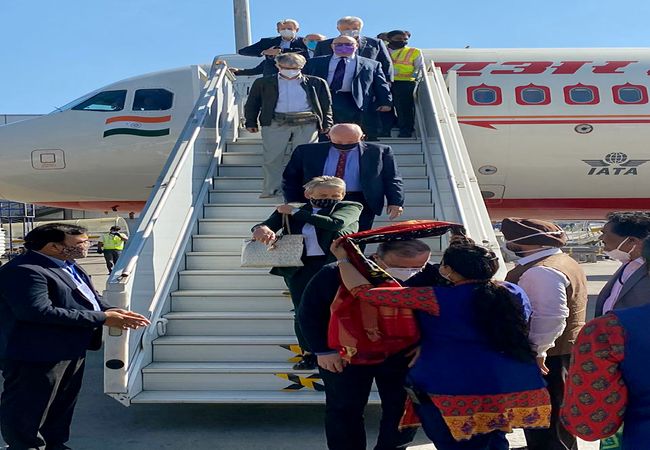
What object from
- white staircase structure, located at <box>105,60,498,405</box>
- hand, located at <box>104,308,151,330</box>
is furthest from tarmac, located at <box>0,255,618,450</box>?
hand, located at <box>104,308,151,330</box>

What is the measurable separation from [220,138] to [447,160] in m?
2.95

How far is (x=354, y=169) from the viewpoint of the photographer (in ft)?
15.8

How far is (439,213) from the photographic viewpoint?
612cm

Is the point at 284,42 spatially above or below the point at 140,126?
above

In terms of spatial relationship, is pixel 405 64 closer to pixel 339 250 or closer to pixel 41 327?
pixel 339 250

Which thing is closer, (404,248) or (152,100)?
(404,248)

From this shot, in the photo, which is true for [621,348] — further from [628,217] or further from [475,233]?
[475,233]

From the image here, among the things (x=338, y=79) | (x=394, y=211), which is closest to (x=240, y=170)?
(x=338, y=79)

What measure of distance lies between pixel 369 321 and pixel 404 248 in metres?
0.40

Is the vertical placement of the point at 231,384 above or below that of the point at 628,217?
below

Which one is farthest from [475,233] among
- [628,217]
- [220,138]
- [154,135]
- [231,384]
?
[154,135]

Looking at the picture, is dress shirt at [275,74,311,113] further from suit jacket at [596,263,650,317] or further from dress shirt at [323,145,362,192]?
suit jacket at [596,263,650,317]

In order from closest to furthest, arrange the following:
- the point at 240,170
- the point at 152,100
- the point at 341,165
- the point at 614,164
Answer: the point at 341,165 → the point at 240,170 → the point at 152,100 → the point at 614,164

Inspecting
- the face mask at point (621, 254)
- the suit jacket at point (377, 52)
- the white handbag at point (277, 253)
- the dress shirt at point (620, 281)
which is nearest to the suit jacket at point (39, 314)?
the white handbag at point (277, 253)
